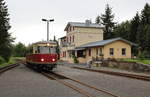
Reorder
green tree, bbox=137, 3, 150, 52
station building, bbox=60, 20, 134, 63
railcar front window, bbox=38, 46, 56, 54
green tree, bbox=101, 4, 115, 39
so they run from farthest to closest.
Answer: green tree, bbox=101, 4, 115, 39 → green tree, bbox=137, 3, 150, 52 → station building, bbox=60, 20, 134, 63 → railcar front window, bbox=38, 46, 56, 54

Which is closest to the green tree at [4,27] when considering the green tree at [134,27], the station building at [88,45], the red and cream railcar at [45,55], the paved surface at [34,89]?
the red and cream railcar at [45,55]

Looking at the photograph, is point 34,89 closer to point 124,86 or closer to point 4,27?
point 124,86

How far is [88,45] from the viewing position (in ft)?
149

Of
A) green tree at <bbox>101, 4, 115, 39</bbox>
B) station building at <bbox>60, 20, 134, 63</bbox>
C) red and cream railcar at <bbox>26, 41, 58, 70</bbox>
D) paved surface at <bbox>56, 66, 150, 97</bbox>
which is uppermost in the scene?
green tree at <bbox>101, 4, 115, 39</bbox>

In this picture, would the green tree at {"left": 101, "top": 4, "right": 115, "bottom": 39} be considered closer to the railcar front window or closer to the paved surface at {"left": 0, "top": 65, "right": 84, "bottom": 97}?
the railcar front window

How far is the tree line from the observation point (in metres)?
57.5

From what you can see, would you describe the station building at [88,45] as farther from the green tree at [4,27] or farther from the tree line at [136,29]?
the green tree at [4,27]

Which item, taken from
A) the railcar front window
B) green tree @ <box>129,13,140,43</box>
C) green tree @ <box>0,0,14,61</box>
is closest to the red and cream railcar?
the railcar front window

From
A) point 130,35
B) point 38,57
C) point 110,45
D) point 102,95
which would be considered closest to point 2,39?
point 38,57

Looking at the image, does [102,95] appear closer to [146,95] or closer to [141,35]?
[146,95]

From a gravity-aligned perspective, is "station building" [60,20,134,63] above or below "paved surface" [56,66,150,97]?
above

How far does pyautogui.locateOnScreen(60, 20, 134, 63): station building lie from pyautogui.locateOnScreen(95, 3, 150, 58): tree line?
4.85 m

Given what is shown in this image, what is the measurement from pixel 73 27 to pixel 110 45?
14.5 meters

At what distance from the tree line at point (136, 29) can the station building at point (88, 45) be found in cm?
485
